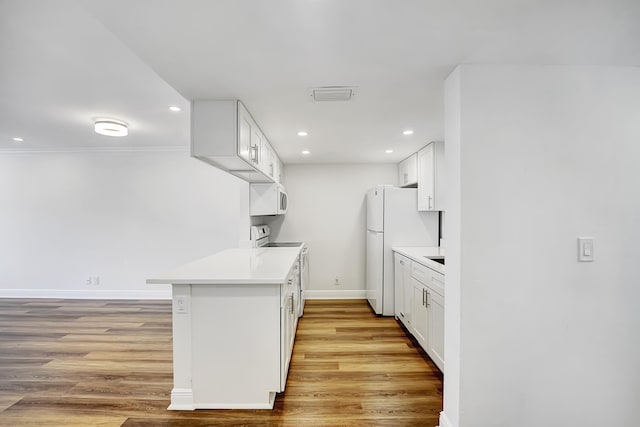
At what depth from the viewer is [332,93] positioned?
186cm

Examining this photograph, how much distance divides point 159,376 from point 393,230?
9.78 feet

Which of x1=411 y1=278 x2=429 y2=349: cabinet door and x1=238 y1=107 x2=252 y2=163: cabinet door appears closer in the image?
x1=238 y1=107 x2=252 y2=163: cabinet door

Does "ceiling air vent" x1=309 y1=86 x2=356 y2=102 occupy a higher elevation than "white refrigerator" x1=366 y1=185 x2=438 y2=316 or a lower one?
higher

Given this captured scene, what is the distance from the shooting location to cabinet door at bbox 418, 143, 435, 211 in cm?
328

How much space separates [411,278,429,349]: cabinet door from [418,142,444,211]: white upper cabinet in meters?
0.98

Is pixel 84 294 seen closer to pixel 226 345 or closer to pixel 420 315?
pixel 226 345

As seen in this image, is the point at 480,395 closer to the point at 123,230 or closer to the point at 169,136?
the point at 169,136

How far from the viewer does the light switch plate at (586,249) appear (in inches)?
59.0

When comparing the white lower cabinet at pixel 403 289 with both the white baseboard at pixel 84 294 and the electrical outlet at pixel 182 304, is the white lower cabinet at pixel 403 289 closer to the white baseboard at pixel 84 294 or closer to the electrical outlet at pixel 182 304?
the electrical outlet at pixel 182 304

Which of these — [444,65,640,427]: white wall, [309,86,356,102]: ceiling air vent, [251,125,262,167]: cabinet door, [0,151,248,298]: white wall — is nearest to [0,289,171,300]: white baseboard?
[0,151,248,298]: white wall

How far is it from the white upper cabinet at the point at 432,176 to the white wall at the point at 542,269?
67.3 inches

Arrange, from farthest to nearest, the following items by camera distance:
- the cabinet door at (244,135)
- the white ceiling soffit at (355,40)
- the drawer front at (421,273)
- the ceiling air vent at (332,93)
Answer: the drawer front at (421,273)
the cabinet door at (244,135)
the ceiling air vent at (332,93)
the white ceiling soffit at (355,40)

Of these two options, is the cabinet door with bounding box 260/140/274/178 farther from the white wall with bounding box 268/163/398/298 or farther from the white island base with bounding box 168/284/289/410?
the white island base with bounding box 168/284/289/410

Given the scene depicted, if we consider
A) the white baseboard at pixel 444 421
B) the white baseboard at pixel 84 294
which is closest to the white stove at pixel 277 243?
the white baseboard at pixel 84 294
